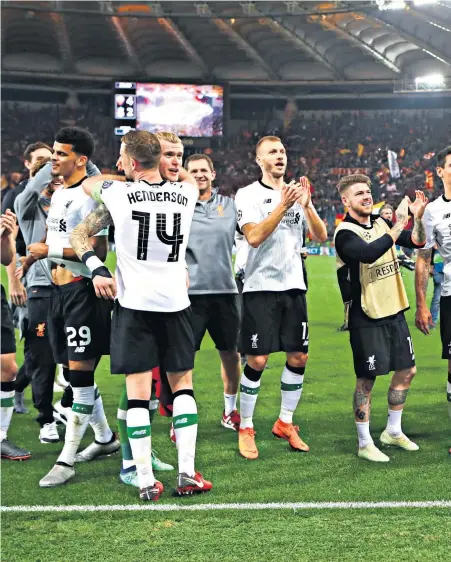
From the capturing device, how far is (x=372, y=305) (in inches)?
236

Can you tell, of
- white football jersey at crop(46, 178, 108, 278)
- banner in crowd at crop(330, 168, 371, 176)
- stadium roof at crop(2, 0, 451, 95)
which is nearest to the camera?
white football jersey at crop(46, 178, 108, 278)

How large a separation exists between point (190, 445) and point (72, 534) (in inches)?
37.3

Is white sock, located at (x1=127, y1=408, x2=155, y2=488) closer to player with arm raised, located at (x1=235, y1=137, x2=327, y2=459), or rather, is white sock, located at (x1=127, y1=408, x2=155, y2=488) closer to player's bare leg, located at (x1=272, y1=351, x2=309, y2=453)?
player with arm raised, located at (x1=235, y1=137, x2=327, y2=459)

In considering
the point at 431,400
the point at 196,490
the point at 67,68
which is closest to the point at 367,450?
the point at 196,490

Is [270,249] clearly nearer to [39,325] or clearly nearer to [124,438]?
[124,438]

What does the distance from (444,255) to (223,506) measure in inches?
106

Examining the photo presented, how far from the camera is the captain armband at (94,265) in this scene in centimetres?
494

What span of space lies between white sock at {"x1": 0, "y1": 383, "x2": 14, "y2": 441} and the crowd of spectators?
3435cm

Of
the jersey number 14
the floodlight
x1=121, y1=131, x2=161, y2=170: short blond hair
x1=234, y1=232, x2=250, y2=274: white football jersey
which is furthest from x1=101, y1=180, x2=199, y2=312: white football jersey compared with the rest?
the floodlight

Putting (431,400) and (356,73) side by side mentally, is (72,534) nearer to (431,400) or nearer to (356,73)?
(431,400)

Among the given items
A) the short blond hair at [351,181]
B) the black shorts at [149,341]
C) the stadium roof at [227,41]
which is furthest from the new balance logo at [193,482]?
the stadium roof at [227,41]

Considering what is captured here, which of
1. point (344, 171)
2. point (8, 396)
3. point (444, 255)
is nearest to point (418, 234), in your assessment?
point (444, 255)

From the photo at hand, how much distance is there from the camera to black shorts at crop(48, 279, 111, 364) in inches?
216

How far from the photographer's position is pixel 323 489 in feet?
17.1
